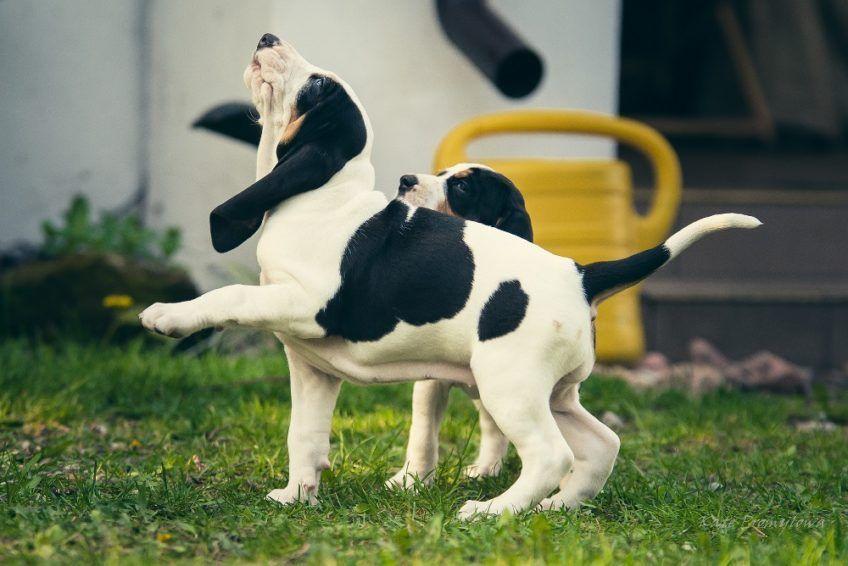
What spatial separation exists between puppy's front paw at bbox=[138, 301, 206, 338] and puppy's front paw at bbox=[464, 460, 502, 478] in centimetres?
96

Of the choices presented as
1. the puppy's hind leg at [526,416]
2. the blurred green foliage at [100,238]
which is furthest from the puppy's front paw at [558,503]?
the blurred green foliage at [100,238]

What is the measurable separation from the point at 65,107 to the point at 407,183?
3675 millimetres

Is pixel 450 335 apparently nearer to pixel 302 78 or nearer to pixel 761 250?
pixel 302 78

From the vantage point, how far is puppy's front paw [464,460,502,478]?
2873 mm

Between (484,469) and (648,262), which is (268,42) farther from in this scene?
(484,469)

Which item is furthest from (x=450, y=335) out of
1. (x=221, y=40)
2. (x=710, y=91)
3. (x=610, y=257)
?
(x=710, y=91)

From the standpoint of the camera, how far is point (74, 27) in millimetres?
5738

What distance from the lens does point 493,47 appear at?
16.8 ft

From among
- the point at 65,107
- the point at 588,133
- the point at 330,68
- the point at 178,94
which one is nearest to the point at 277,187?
the point at 588,133

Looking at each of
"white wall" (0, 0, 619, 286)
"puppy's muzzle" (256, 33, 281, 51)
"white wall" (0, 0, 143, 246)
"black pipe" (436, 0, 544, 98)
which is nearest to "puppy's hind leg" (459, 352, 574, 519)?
"puppy's muzzle" (256, 33, 281, 51)

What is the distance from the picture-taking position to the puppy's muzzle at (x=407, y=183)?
105 inches

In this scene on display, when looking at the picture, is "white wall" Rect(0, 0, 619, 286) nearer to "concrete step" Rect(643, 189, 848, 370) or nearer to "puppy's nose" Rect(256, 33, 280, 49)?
"concrete step" Rect(643, 189, 848, 370)

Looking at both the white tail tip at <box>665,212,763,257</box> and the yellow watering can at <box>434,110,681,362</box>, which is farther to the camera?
the yellow watering can at <box>434,110,681,362</box>

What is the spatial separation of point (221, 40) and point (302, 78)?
3269 millimetres
